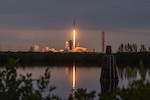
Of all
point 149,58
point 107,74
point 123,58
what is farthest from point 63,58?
point 107,74

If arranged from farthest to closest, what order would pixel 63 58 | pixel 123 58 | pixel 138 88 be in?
pixel 63 58, pixel 123 58, pixel 138 88

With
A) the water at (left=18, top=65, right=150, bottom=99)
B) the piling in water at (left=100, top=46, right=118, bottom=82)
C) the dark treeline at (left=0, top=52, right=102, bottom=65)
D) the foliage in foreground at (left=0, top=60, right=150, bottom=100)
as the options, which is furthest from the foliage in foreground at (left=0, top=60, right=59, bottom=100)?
the dark treeline at (left=0, top=52, right=102, bottom=65)

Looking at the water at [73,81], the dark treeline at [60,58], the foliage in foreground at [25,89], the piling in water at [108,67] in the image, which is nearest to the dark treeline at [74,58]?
the dark treeline at [60,58]

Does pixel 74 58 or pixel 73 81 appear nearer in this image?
pixel 73 81

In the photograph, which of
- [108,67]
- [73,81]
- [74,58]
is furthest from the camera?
[74,58]

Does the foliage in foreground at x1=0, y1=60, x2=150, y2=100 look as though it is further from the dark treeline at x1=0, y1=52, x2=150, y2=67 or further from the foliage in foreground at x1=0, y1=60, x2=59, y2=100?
the dark treeline at x1=0, y1=52, x2=150, y2=67

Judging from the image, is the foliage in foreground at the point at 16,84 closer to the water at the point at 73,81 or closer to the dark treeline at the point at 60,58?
the water at the point at 73,81

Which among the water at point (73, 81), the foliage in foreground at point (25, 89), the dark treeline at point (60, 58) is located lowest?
the water at point (73, 81)

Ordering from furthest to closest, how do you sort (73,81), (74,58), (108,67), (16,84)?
1. (74,58)
2. (73,81)
3. (108,67)
4. (16,84)

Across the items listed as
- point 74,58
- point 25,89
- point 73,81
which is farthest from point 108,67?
point 74,58

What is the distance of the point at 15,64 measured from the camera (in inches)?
285

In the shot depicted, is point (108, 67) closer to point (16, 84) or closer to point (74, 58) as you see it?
point (16, 84)

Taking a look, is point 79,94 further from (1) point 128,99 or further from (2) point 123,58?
(2) point 123,58

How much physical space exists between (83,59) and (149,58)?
1877cm
